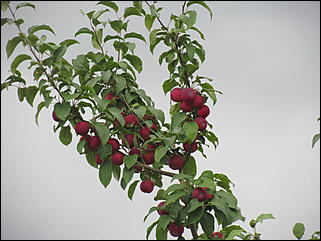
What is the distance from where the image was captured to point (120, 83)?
1.02 meters

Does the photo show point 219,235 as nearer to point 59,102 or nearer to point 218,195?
point 218,195

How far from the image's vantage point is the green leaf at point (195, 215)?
3.05ft

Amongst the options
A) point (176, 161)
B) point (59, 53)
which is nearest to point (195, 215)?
point (176, 161)

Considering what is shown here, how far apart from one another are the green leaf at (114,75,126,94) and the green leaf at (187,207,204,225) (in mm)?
290

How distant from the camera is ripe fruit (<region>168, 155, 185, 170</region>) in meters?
1.02

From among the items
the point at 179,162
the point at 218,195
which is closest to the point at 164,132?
the point at 179,162

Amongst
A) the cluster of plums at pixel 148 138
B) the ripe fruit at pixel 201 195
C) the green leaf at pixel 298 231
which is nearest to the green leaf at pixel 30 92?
the cluster of plums at pixel 148 138

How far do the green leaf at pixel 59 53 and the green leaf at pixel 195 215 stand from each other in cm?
40

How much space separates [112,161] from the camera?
100 centimetres

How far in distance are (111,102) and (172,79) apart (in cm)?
15

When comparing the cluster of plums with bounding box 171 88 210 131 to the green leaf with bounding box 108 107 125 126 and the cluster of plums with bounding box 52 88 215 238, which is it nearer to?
the cluster of plums with bounding box 52 88 215 238

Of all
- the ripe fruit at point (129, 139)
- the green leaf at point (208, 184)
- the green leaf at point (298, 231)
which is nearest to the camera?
the green leaf at point (208, 184)

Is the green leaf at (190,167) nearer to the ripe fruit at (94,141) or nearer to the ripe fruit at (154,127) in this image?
the ripe fruit at (154,127)

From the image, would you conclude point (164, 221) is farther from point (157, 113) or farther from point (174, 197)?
point (157, 113)
